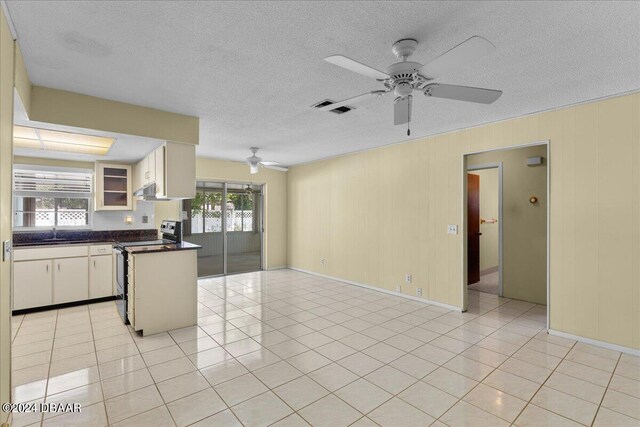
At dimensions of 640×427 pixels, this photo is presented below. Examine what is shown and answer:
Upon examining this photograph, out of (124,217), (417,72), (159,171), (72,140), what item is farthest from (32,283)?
(417,72)

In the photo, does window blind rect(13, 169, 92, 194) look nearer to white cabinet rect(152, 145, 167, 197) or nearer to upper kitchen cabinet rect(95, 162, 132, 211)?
upper kitchen cabinet rect(95, 162, 132, 211)

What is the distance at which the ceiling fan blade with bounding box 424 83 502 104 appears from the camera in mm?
2078

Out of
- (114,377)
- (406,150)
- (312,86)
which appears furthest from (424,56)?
(114,377)

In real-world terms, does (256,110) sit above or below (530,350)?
above

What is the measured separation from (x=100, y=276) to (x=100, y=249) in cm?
41

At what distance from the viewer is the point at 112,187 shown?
5297 mm

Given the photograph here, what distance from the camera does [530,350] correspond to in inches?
124

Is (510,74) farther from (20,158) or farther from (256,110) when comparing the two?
(20,158)

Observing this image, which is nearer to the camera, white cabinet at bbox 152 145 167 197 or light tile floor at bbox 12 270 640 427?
light tile floor at bbox 12 270 640 427

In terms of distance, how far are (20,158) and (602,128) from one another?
7.64 m

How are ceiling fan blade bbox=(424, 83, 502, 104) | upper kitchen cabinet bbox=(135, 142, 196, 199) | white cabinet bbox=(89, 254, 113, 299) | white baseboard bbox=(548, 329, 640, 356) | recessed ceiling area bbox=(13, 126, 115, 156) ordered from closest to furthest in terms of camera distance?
1. ceiling fan blade bbox=(424, 83, 502, 104)
2. white baseboard bbox=(548, 329, 640, 356)
3. recessed ceiling area bbox=(13, 126, 115, 156)
4. upper kitchen cabinet bbox=(135, 142, 196, 199)
5. white cabinet bbox=(89, 254, 113, 299)

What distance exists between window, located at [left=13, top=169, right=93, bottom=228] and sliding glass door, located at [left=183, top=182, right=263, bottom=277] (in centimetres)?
172

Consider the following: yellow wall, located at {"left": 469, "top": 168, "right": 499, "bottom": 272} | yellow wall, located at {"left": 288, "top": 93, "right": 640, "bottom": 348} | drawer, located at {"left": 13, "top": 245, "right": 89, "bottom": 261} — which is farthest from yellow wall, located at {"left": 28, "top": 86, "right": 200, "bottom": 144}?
yellow wall, located at {"left": 469, "top": 168, "right": 499, "bottom": 272}

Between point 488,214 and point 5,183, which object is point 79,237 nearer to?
point 5,183
